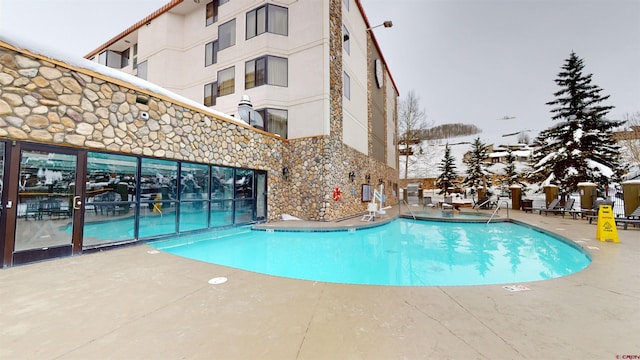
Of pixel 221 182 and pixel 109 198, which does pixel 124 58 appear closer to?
pixel 221 182

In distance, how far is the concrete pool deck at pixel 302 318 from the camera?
167cm

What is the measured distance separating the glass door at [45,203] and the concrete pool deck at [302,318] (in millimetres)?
820

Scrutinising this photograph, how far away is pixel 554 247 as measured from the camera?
6.28 metres

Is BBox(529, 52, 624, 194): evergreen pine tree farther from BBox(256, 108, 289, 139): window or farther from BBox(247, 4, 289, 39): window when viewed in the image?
BBox(247, 4, 289, 39): window

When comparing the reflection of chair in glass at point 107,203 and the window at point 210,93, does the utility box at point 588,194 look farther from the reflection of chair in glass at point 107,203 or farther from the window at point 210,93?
the window at point 210,93

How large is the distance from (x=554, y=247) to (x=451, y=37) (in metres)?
15.0

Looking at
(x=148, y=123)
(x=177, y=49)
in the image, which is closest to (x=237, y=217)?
(x=148, y=123)

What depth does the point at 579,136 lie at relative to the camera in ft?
39.3

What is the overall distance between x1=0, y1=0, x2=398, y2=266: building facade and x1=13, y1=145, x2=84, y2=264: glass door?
2 centimetres

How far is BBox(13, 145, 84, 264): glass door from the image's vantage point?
3.91 m

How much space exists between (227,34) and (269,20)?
7.74 ft

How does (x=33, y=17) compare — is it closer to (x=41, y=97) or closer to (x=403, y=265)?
(x=41, y=97)

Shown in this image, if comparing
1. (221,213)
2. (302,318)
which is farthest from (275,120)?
(302,318)

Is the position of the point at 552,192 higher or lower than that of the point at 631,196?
higher
